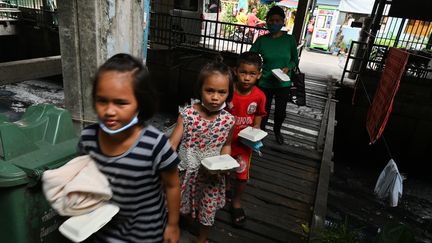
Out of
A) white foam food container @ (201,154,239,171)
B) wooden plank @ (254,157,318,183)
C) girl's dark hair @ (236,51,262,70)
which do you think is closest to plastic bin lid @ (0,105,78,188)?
white foam food container @ (201,154,239,171)

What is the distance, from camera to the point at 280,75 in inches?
139

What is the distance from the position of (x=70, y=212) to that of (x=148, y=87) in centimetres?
66

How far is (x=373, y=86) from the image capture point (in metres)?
8.38

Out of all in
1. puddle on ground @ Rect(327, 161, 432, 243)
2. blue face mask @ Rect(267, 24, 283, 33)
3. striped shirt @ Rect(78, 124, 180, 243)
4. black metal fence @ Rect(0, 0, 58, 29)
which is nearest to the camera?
striped shirt @ Rect(78, 124, 180, 243)

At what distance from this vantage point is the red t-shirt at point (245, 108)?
267 centimetres

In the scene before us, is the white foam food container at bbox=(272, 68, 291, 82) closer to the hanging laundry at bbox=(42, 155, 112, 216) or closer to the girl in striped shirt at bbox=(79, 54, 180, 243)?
the girl in striped shirt at bbox=(79, 54, 180, 243)

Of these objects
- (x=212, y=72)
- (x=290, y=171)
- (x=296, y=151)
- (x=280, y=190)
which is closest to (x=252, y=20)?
(x=296, y=151)

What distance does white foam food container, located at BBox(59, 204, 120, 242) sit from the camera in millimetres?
1276

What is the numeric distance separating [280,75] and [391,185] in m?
2.36

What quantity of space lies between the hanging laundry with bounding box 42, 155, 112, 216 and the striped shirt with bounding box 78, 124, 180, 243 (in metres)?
0.10

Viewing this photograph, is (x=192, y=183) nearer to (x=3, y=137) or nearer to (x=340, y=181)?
(x=3, y=137)

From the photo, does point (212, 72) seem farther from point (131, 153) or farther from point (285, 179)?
point (285, 179)

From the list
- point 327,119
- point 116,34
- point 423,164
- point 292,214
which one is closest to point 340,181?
point 423,164

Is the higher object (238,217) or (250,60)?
(250,60)
